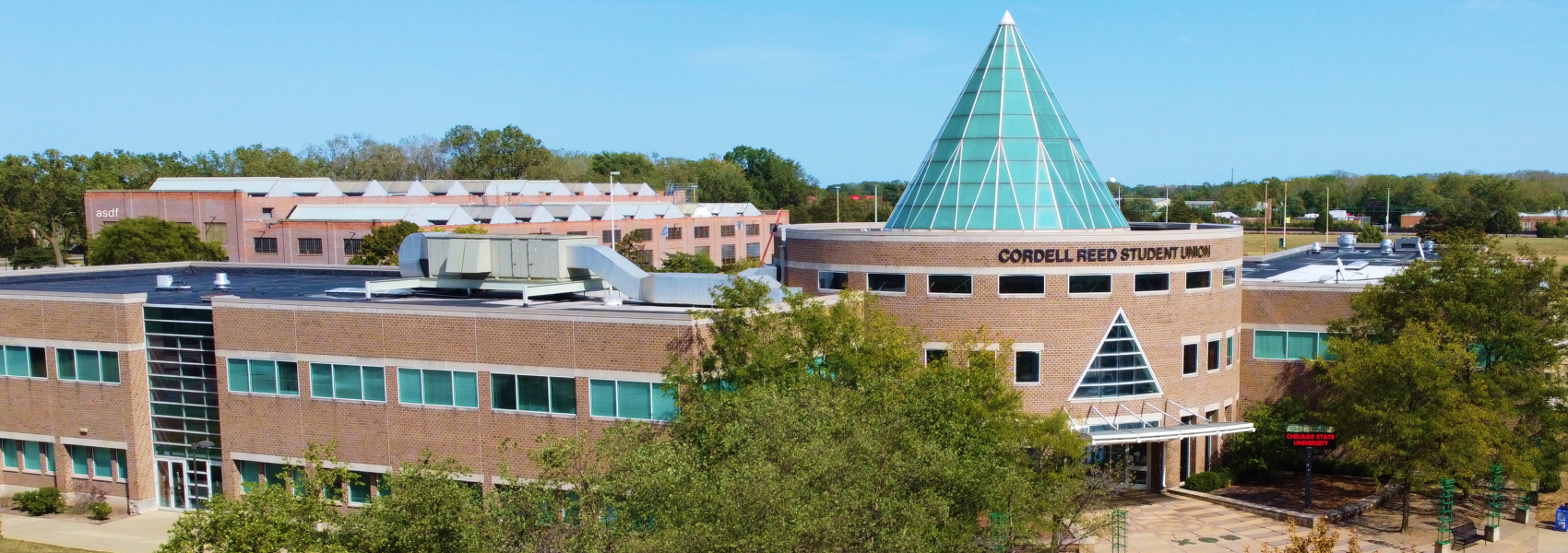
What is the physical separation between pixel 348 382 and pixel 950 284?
2026cm

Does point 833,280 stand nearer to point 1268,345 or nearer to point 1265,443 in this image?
point 1265,443

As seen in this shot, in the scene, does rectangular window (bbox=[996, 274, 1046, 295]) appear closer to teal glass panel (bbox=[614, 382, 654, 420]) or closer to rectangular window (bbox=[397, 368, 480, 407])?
teal glass panel (bbox=[614, 382, 654, 420])

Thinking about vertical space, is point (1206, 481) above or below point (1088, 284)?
below

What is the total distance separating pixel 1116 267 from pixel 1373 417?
30.7 ft

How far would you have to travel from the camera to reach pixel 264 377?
40812 mm

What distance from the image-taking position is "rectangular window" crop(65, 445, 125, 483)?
141 ft

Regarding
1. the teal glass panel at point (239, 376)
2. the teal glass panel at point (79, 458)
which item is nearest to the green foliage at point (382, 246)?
the teal glass panel at point (79, 458)

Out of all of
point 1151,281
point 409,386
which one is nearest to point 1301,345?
point 1151,281

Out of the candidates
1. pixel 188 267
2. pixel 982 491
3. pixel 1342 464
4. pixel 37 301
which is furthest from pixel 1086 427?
pixel 188 267

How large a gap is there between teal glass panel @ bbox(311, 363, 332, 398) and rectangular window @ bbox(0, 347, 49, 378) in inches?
447

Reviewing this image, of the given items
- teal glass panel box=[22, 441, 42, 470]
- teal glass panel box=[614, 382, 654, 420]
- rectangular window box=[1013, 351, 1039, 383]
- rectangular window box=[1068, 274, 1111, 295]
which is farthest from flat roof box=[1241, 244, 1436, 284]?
teal glass panel box=[22, 441, 42, 470]

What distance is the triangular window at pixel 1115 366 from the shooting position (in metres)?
42.4

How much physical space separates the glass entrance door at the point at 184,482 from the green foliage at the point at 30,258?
9289 centimetres

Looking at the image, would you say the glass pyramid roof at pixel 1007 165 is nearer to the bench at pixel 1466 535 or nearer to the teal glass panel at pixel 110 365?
the bench at pixel 1466 535
